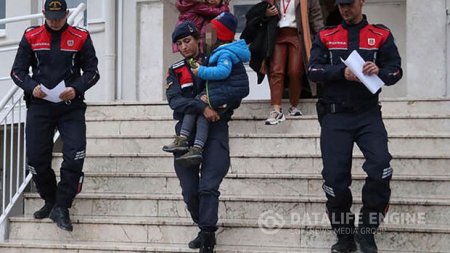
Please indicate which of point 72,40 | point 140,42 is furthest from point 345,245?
point 140,42

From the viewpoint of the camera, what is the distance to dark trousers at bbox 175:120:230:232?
4719mm

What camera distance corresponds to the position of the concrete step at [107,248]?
4.96 m

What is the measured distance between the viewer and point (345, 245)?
4.67 metres

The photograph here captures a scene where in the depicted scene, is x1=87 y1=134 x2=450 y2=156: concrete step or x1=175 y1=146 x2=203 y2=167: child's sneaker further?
x1=87 y1=134 x2=450 y2=156: concrete step

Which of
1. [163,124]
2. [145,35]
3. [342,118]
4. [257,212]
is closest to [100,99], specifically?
[145,35]

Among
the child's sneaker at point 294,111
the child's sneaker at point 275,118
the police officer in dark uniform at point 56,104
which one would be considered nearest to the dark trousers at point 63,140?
the police officer in dark uniform at point 56,104

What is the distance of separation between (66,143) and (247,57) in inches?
63.6

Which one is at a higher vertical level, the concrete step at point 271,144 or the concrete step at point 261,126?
the concrete step at point 261,126

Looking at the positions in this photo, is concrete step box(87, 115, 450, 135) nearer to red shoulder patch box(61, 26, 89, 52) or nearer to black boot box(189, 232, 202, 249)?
red shoulder patch box(61, 26, 89, 52)

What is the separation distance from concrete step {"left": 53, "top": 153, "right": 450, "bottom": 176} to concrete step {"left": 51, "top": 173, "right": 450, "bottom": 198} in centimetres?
19

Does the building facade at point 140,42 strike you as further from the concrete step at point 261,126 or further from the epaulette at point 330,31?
the epaulette at point 330,31

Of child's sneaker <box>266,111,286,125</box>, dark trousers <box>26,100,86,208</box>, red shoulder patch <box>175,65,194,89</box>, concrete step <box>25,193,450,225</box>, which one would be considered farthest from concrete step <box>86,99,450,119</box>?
red shoulder patch <box>175,65,194,89</box>

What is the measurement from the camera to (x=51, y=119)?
17.9ft

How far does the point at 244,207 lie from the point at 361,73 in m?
1.52
